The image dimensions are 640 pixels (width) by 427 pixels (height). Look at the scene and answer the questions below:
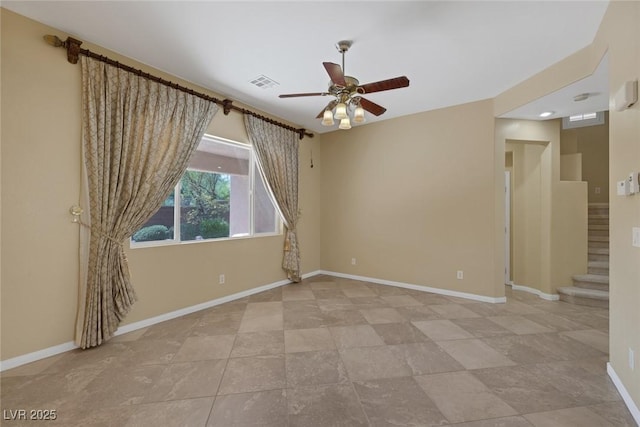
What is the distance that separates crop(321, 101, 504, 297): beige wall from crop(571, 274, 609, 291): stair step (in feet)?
4.16

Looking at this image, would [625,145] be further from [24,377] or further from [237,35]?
[24,377]

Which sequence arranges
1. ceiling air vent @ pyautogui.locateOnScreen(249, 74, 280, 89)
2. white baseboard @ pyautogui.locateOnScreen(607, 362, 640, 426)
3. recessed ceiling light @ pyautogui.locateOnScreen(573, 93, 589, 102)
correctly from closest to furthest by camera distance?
white baseboard @ pyautogui.locateOnScreen(607, 362, 640, 426) → recessed ceiling light @ pyautogui.locateOnScreen(573, 93, 589, 102) → ceiling air vent @ pyautogui.locateOnScreen(249, 74, 280, 89)

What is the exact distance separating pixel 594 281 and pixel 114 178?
628cm

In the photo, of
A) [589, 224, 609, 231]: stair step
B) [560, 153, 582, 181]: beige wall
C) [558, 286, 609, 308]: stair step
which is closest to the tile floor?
[558, 286, 609, 308]: stair step

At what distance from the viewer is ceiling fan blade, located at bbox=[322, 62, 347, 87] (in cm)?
206

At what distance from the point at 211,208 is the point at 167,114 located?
1.29 metres

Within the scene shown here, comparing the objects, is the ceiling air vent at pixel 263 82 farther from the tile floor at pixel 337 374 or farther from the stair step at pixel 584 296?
the stair step at pixel 584 296

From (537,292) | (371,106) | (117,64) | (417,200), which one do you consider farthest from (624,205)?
(117,64)

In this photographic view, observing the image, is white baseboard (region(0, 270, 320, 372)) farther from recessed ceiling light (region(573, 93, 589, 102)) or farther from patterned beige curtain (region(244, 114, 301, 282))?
recessed ceiling light (region(573, 93, 589, 102))

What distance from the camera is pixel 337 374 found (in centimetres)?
210

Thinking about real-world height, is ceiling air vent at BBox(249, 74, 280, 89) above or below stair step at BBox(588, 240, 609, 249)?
above

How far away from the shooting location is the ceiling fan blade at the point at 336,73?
2.06 m

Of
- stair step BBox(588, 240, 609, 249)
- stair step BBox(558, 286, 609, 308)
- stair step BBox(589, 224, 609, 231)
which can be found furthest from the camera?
stair step BBox(589, 224, 609, 231)

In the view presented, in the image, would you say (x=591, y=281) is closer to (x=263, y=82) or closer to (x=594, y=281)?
(x=594, y=281)
